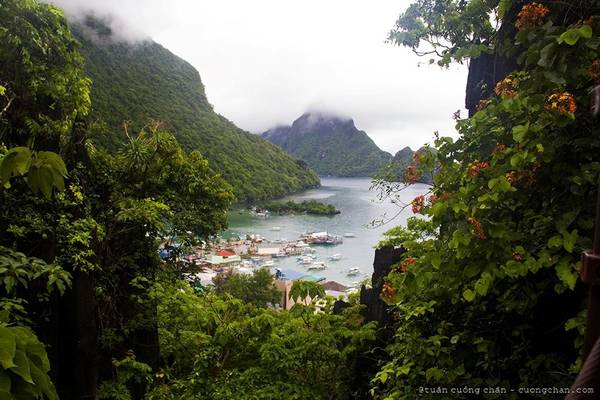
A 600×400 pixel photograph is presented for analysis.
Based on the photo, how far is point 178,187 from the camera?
6.31 meters

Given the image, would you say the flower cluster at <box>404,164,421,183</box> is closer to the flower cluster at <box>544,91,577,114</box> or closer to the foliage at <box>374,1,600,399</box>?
the foliage at <box>374,1,600,399</box>

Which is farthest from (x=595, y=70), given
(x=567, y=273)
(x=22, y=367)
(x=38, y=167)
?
(x=22, y=367)

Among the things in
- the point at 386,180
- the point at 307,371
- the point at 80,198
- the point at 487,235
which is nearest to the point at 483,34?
the point at 386,180

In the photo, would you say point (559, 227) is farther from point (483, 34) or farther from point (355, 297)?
point (355, 297)

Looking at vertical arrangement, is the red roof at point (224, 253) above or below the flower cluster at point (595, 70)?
below

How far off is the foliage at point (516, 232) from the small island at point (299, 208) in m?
47.4

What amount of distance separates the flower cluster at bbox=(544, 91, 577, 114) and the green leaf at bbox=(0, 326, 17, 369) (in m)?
2.01

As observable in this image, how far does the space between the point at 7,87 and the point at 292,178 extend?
208 ft

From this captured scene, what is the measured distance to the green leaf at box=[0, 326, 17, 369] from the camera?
0.69 meters

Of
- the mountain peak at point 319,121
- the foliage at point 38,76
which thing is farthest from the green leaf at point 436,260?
the mountain peak at point 319,121

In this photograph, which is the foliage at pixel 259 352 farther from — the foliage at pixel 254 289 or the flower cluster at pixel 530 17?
the foliage at pixel 254 289

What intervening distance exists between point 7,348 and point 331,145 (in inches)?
4774

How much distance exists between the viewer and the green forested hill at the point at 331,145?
100250 millimetres

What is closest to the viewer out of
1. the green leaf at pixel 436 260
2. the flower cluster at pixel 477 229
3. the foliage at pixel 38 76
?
the flower cluster at pixel 477 229
